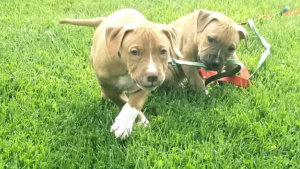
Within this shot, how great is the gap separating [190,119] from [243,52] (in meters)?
2.22

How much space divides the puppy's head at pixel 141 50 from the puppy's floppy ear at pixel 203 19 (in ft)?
4.30

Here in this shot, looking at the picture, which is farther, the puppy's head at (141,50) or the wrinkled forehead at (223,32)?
the wrinkled forehead at (223,32)

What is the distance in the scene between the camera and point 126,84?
12.0ft

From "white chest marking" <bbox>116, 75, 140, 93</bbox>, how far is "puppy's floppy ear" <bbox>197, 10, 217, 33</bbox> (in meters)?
1.34

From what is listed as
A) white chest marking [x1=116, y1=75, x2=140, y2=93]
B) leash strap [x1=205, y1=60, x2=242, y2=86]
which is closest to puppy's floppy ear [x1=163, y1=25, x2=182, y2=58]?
white chest marking [x1=116, y1=75, x2=140, y2=93]

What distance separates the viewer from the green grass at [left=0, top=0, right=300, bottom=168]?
10.3ft

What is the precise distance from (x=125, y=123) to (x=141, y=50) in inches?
26.4

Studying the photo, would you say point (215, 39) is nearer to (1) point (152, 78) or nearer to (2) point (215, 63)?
→ (2) point (215, 63)

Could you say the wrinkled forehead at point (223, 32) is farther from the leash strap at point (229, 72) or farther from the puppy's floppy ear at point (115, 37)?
the puppy's floppy ear at point (115, 37)

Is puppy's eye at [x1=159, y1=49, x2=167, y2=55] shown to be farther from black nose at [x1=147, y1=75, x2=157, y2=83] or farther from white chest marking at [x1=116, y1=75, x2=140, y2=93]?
white chest marking at [x1=116, y1=75, x2=140, y2=93]

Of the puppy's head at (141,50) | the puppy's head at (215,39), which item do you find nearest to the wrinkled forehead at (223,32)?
the puppy's head at (215,39)

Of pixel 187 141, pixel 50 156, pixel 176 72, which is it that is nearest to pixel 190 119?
pixel 187 141

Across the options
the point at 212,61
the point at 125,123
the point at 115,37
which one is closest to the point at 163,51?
the point at 115,37

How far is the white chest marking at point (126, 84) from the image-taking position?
3.58 m
